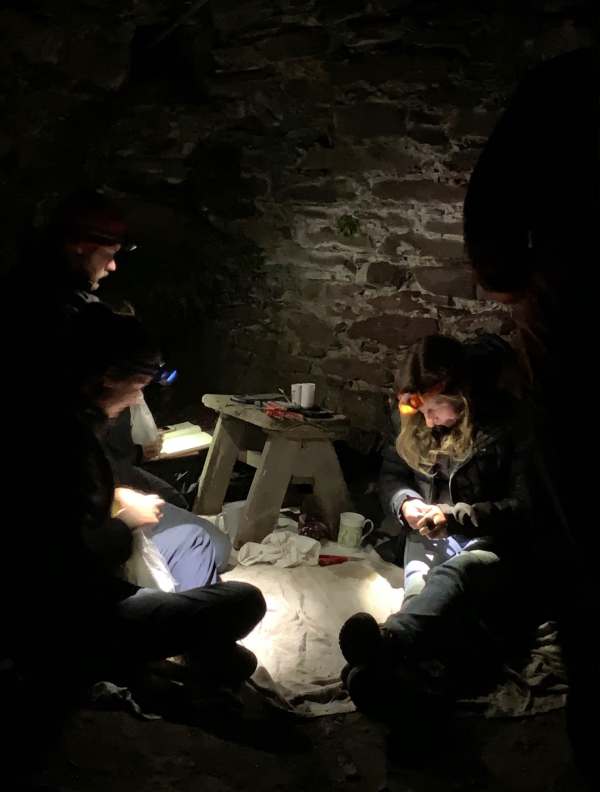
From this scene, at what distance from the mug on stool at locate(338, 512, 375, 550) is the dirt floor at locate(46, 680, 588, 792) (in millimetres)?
1268

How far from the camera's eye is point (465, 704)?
2.15 meters

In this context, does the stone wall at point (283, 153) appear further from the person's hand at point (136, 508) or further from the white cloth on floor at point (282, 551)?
the person's hand at point (136, 508)

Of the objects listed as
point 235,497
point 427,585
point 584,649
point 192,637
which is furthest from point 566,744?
point 235,497

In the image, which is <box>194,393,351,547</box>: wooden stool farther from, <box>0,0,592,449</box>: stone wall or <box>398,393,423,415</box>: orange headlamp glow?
<box>398,393,423,415</box>: orange headlamp glow

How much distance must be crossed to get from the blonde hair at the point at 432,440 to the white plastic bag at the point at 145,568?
3.57 feet

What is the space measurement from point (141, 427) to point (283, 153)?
1879 millimetres

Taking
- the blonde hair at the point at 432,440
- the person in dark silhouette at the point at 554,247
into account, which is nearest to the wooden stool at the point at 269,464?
the blonde hair at the point at 432,440

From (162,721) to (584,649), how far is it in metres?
1.29

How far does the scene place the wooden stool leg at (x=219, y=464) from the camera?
11.5 feet

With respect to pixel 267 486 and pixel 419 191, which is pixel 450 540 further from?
pixel 419 191

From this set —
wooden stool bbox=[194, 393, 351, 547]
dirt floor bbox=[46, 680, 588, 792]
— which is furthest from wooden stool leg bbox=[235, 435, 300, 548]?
dirt floor bbox=[46, 680, 588, 792]

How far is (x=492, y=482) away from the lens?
2682mm

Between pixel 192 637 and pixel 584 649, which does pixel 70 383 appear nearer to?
pixel 192 637

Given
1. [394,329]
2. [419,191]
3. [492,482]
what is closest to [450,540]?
[492,482]
